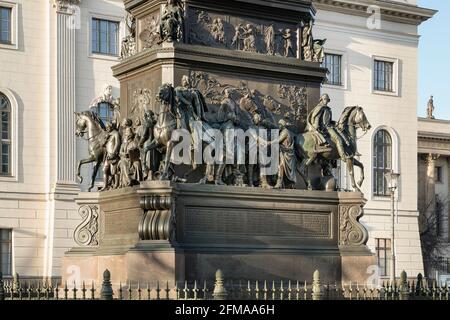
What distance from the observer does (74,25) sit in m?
60.7

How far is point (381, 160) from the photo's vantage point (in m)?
74.3

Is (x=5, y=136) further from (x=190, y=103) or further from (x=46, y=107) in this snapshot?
(x=190, y=103)

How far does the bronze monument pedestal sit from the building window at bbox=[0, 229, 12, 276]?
104 feet

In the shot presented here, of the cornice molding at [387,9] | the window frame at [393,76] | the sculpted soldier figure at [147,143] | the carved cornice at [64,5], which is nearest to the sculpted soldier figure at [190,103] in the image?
the sculpted soldier figure at [147,143]

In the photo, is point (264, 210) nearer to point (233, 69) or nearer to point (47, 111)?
point (233, 69)

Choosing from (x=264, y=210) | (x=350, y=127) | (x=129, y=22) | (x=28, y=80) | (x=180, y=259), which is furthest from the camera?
(x=28, y=80)

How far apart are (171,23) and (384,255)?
166ft

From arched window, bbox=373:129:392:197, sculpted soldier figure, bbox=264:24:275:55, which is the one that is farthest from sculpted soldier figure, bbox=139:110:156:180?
arched window, bbox=373:129:392:197

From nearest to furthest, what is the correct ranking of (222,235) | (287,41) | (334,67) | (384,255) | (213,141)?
(222,235) < (213,141) < (287,41) < (334,67) < (384,255)

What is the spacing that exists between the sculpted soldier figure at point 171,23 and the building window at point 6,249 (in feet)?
116

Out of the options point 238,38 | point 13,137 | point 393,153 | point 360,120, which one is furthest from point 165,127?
point 393,153

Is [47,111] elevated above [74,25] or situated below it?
below
